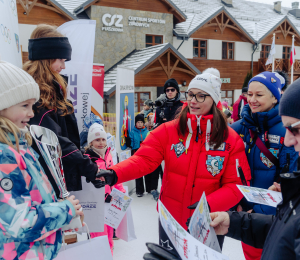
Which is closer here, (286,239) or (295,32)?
(286,239)

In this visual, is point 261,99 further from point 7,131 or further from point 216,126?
point 7,131

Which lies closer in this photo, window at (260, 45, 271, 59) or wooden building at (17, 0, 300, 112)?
wooden building at (17, 0, 300, 112)

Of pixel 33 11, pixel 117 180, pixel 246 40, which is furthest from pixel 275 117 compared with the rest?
Result: pixel 246 40

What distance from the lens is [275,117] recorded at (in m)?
2.23

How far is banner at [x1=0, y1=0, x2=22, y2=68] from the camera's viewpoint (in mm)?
1976

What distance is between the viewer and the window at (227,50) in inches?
758

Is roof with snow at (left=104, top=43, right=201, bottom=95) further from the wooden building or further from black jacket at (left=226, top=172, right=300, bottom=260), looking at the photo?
black jacket at (left=226, top=172, right=300, bottom=260)

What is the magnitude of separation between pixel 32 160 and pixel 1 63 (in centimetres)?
49

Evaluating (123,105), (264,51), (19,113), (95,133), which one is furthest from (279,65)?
(19,113)

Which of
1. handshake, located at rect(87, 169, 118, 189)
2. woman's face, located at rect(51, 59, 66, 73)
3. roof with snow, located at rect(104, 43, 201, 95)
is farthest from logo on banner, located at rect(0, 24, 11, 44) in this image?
roof with snow, located at rect(104, 43, 201, 95)

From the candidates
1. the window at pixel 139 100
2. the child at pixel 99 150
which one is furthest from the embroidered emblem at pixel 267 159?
the window at pixel 139 100

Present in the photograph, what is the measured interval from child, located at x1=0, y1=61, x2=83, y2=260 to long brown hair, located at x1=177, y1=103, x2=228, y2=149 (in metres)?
1.04

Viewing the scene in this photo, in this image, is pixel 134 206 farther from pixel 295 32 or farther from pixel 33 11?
pixel 295 32

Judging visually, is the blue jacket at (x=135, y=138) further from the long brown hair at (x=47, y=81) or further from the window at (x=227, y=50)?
the window at (x=227, y=50)
